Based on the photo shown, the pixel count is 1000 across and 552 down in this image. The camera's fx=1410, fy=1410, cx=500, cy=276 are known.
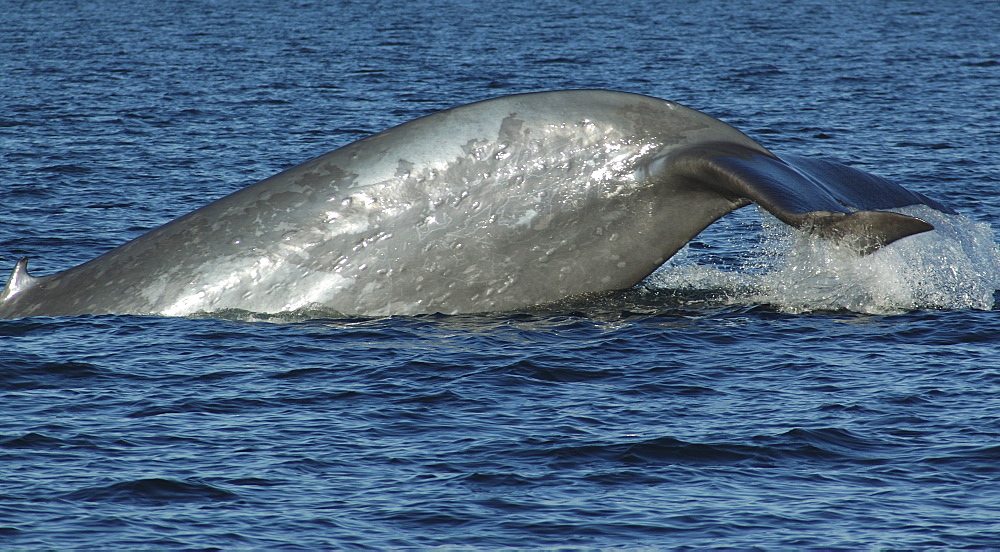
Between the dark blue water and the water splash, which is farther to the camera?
the water splash

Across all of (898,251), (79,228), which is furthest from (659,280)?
(79,228)

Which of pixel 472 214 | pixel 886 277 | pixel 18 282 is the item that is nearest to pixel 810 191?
pixel 886 277

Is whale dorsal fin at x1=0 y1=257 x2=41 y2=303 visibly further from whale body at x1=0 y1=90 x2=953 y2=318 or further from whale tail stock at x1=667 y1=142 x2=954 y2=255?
whale tail stock at x1=667 y1=142 x2=954 y2=255

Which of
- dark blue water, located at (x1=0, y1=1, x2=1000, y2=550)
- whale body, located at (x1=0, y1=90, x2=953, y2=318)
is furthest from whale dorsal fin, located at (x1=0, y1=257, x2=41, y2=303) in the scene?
whale body, located at (x1=0, y1=90, x2=953, y2=318)

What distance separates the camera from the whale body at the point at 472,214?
14703 millimetres

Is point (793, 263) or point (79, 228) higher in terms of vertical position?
point (79, 228)

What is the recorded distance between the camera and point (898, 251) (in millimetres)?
16734

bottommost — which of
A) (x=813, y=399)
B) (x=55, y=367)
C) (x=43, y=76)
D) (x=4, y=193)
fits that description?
(x=813, y=399)

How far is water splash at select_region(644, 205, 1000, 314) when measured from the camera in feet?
54.3

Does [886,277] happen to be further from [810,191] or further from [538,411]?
[538,411]

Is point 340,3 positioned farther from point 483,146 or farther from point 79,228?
point 483,146

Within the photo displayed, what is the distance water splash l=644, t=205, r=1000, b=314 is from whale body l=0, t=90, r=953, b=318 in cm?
140

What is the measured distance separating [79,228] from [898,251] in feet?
44.6

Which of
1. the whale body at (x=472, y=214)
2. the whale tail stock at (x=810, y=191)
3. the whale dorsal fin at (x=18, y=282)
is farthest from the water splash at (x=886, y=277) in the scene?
the whale dorsal fin at (x=18, y=282)
